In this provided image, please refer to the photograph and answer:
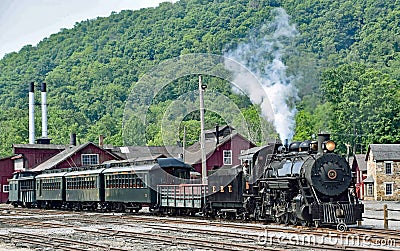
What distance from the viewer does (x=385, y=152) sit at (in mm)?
66000

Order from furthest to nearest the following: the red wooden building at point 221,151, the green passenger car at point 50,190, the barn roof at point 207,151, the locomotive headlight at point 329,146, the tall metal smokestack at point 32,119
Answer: the tall metal smokestack at point 32,119 < the red wooden building at point 221,151 < the barn roof at point 207,151 < the green passenger car at point 50,190 < the locomotive headlight at point 329,146

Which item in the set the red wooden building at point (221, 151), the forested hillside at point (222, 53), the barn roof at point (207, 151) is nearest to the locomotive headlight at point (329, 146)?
the forested hillside at point (222, 53)

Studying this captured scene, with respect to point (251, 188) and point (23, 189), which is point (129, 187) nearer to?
point (251, 188)

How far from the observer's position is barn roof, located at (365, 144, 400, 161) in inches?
2574

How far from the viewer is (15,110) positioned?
152 metres

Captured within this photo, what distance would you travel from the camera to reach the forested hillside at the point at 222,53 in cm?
8694

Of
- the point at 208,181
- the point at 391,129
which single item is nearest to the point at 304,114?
the point at 208,181

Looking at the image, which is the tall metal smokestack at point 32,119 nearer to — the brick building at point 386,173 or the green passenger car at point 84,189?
the green passenger car at point 84,189

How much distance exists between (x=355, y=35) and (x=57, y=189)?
104235 mm

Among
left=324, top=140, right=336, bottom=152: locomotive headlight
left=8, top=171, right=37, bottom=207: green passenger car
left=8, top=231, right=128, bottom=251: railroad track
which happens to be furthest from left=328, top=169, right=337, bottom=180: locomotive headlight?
left=8, top=171, right=37, bottom=207: green passenger car

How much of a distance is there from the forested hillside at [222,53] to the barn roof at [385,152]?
233 inches

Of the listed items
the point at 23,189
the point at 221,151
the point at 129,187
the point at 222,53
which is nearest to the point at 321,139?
the point at 129,187

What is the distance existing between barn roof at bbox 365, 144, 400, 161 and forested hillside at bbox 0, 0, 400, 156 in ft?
19.4

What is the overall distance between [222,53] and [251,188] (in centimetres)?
6909
